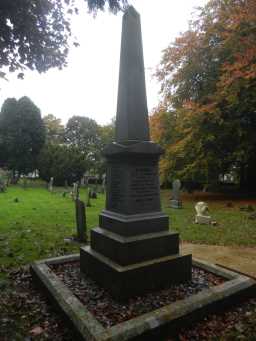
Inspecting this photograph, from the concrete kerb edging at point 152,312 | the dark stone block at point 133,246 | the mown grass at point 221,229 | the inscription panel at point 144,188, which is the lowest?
the mown grass at point 221,229

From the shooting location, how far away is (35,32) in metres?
6.48

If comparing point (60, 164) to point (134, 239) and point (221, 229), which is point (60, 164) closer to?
point (221, 229)

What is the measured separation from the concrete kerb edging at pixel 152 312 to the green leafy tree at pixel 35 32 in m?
5.57

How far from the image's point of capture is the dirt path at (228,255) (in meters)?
5.02

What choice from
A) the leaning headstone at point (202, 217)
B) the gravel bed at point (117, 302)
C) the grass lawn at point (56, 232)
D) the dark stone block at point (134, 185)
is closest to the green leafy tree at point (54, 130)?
the grass lawn at point (56, 232)

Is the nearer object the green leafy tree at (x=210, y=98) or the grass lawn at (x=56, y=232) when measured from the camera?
the grass lawn at (x=56, y=232)

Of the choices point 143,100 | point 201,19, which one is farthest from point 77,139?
point 143,100

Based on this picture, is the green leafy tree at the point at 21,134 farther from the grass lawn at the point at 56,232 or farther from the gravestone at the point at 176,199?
the gravestone at the point at 176,199

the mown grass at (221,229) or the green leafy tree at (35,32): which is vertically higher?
the green leafy tree at (35,32)

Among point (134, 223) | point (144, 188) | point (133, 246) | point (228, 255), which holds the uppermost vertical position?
point (144, 188)

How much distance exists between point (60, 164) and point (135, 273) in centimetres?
2972

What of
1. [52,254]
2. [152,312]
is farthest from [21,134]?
[152,312]

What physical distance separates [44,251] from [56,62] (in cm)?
519

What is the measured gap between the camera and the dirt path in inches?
198
